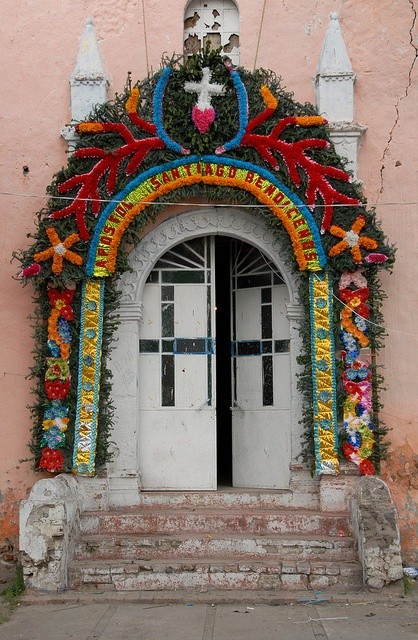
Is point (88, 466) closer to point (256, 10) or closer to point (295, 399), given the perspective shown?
point (295, 399)

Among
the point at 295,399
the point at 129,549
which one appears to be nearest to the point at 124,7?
the point at 295,399

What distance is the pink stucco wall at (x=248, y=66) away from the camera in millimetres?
8766

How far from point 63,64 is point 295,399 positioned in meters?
4.30

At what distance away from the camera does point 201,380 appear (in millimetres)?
9195

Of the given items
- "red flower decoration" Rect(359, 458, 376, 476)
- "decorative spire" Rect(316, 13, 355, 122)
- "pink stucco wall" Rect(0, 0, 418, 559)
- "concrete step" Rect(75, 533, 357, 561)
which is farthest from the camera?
"decorative spire" Rect(316, 13, 355, 122)

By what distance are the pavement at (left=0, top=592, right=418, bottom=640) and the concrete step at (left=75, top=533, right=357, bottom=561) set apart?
0.49 meters

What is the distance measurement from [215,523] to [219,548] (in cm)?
33

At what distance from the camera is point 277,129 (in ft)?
28.2

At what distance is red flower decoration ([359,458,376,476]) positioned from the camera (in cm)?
845

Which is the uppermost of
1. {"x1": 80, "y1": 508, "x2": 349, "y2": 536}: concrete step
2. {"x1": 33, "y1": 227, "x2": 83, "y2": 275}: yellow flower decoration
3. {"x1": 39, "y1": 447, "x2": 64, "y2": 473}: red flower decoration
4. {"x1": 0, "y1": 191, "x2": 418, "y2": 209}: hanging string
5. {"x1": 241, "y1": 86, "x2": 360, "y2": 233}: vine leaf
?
{"x1": 241, "y1": 86, "x2": 360, "y2": 233}: vine leaf

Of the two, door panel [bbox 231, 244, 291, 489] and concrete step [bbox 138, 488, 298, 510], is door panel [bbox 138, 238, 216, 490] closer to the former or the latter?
concrete step [bbox 138, 488, 298, 510]

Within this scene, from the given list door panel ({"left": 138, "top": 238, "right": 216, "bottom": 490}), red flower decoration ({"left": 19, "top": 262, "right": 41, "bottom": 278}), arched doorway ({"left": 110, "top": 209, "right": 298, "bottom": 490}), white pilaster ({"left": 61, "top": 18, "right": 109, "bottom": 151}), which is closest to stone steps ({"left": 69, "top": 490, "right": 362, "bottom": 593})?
door panel ({"left": 138, "top": 238, "right": 216, "bottom": 490})

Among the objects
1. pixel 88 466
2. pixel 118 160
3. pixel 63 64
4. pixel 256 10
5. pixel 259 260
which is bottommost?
pixel 88 466

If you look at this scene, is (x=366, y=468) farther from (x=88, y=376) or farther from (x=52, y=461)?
(x=52, y=461)
